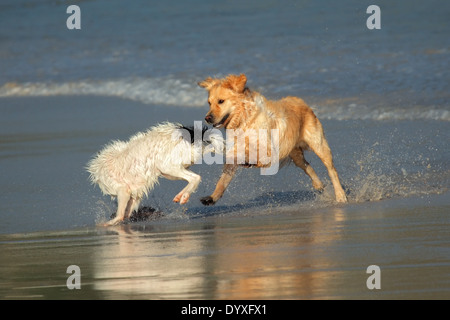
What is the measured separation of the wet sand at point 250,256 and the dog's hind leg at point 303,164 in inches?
52.7

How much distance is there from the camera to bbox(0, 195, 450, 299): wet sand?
201 inches

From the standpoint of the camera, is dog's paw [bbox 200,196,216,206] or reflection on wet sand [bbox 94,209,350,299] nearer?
reflection on wet sand [bbox 94,209,350,299]

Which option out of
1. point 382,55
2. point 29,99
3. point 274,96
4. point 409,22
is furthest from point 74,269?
point 409,22

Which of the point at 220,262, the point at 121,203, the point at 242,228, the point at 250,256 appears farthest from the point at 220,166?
the point at 220,262

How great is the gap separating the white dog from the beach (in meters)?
0.30

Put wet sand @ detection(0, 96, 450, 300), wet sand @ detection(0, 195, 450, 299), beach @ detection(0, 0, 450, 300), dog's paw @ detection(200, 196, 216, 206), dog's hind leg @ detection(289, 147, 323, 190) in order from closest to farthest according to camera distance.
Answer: wet sand @ detection(0, 195, 450, 299) < wet sand @ detection(0, 96, 450, 300) < beach @ detection(0, 0, 450, 300) < dog's paw @ detection(200, 196, 216, 206) < dog's hind leg @ detection(289, 147, 323, 190)

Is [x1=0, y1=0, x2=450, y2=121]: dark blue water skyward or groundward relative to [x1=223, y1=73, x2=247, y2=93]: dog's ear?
skyward

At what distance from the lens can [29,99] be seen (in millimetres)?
16453

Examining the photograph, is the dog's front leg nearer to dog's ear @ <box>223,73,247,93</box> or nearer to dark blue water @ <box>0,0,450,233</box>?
dark blue water @ <box>0,0,450,233</box>

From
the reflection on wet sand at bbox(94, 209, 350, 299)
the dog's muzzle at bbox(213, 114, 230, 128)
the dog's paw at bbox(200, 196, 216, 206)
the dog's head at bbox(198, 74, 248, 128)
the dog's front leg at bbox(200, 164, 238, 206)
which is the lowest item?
the reflection on wet sand at bbox(94, 209, 350, 299)

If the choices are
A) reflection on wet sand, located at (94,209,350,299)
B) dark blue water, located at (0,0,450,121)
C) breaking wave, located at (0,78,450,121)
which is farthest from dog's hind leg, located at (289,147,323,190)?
dark blue water, located at (0,0,450,121)

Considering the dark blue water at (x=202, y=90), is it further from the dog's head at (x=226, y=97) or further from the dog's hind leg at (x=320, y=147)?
the dog's head at (x=226, y=97)
